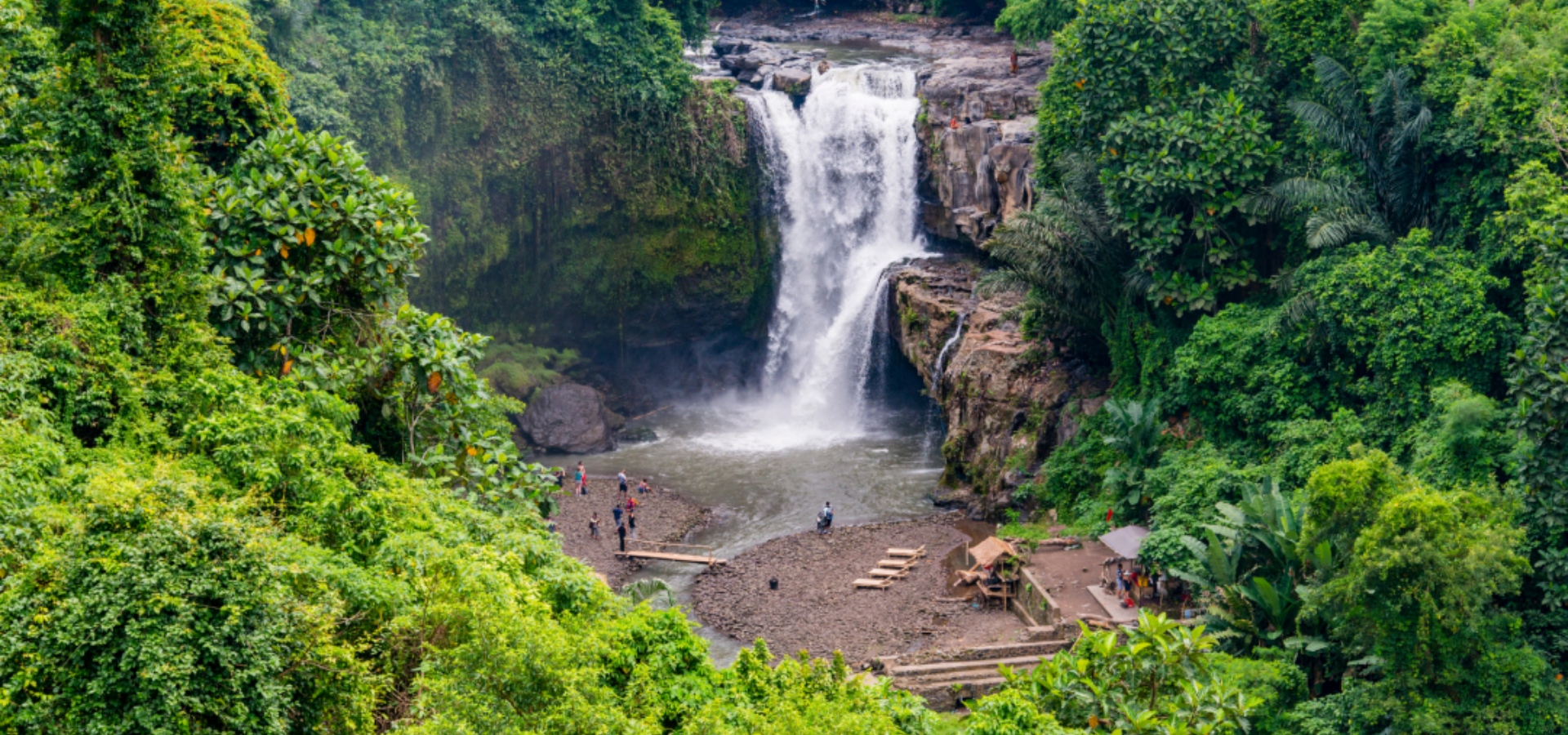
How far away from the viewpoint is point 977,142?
33625 mm

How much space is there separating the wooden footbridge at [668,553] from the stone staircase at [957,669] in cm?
753

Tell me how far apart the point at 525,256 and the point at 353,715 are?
3201 centimetres

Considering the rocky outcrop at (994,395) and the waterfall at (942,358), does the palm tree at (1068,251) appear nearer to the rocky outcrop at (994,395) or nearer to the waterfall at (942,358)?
the rocky outcrop at (994,395)

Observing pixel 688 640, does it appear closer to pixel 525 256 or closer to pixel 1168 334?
pixel 1168 334

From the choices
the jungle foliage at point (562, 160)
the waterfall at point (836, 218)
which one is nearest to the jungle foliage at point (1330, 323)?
the waterfall at point (836, 218)

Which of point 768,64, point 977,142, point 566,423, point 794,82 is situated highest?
point 768,64

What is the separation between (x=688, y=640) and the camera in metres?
11.2

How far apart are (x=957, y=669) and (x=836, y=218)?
2155 cm

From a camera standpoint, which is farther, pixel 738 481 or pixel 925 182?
pixel 925 182

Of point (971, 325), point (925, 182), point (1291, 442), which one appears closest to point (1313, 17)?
point (1291, 442)

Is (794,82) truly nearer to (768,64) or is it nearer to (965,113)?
(768,64)

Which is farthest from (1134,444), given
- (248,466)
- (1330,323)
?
(248,466)

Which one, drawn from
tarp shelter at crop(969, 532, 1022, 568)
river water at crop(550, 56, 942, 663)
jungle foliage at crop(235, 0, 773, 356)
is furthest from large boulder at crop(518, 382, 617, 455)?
tarp shelter at crop(969, 532, 1022, 568)

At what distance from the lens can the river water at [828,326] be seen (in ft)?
113
